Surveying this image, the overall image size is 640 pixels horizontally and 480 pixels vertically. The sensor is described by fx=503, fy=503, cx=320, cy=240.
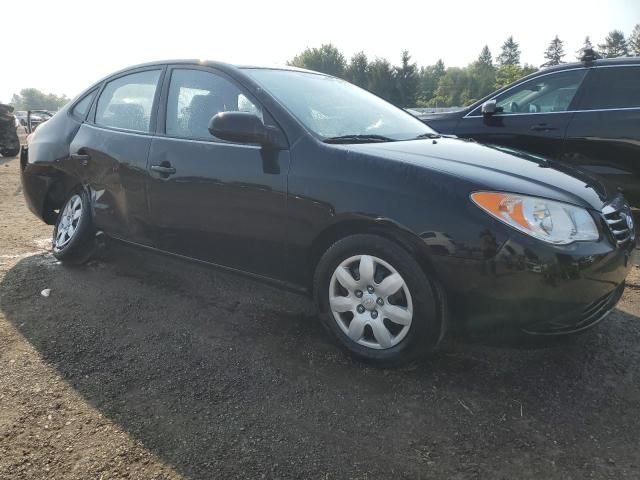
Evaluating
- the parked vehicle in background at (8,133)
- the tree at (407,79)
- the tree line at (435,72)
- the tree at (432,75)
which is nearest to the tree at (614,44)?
the tree line at (435,72)

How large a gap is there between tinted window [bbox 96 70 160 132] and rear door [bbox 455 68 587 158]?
3.36 m

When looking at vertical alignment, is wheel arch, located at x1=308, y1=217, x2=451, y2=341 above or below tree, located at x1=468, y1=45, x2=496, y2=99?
below

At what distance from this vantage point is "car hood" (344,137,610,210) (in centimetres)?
233

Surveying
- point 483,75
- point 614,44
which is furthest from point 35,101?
point 614,44

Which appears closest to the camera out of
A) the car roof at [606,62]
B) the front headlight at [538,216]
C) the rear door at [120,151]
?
the front headlight at [538,216]

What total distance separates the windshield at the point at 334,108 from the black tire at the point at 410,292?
661 mm

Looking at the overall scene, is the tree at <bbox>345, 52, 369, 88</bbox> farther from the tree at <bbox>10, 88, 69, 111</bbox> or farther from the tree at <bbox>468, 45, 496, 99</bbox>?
the tree at <bbox>10, 88, 69, 111</bbox>

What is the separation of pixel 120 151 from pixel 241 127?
4.19 feet

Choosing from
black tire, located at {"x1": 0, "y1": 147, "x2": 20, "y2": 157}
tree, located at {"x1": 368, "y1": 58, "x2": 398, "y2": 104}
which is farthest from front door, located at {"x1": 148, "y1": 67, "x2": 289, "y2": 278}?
tree, located at {"x1": 368, "y1": 58, "x2": 398, "y2": 104}

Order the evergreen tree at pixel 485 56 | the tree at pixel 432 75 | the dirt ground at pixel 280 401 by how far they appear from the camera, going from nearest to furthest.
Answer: the dirt ground at pixel 280 401
the tree at pixel 432 75
the evergreen tree at pixel 485 56

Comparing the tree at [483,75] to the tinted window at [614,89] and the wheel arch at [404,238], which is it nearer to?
the tinted window at [614,89]

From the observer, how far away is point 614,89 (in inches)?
184

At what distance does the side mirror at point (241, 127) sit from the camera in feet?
8.74

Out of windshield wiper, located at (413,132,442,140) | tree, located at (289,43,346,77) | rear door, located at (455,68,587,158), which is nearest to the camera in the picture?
windshield wiper, located at (413,132,442,140)
